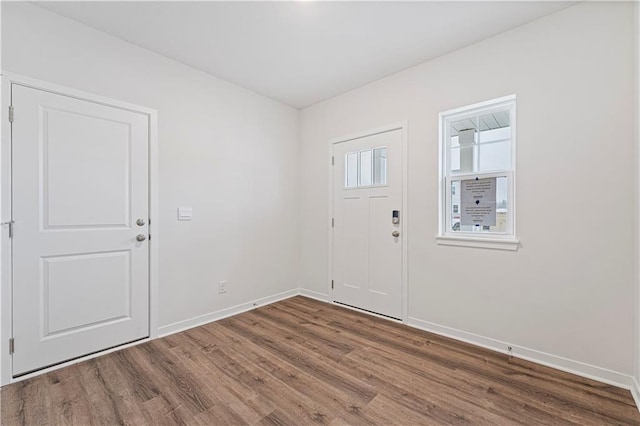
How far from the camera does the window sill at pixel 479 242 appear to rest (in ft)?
7.80

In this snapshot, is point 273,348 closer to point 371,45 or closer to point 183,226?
point 183,226

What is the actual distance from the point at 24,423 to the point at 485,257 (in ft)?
10.9

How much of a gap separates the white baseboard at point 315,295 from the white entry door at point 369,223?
14 centimetres

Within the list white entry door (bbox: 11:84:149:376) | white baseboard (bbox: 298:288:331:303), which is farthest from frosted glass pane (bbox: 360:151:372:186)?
white entry door (bbox: 11:84:149:376)

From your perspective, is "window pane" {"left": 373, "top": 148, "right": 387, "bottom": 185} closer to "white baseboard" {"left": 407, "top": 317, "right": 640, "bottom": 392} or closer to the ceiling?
the ceiling

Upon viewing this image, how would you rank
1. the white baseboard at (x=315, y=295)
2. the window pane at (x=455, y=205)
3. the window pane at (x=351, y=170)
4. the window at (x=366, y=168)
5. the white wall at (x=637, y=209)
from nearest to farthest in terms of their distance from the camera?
1. the white wall at (x=637, y=209)
2. the window pane at (x=455, y=205)
3. the window at (x=366, y=168)
4. the window pane at (x=351, y=170)
5. the white baseboard at (x=315, y=295)

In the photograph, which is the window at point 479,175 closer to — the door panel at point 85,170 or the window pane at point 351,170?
the window pane at point 351,170

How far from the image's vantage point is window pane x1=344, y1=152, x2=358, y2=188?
355 centimetres

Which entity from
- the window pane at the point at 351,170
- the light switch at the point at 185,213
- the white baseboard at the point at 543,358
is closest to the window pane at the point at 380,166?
the window pane at the point at 351,170

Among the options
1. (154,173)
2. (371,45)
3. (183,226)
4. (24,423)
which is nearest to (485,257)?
(371,45)

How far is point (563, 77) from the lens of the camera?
2.15 metres

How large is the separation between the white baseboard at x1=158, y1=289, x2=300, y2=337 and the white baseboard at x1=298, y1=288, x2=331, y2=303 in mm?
144

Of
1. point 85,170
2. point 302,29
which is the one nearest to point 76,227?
point 85,170

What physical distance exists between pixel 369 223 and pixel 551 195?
1695 millimetres
